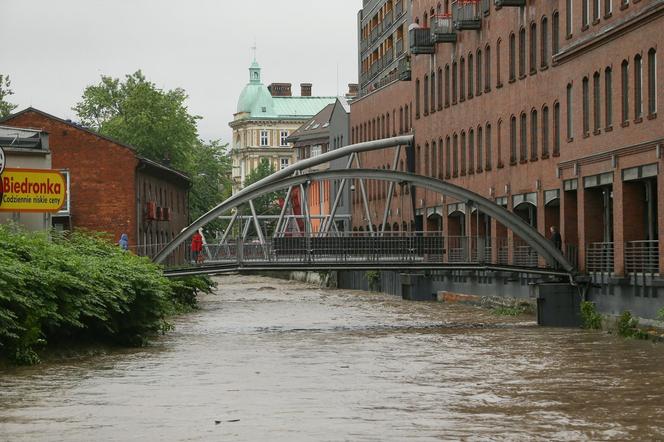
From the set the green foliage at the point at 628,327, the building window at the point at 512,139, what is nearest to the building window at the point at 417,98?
the building window at the point at 512,139

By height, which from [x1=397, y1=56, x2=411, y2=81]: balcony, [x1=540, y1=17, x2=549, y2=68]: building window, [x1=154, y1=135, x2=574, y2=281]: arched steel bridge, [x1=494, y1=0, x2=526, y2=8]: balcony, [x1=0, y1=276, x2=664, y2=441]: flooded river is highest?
[x1=397, y1=56, x2=411, y2=81]: balcony

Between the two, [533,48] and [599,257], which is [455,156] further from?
[599,257]

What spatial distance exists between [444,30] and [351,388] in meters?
47.2

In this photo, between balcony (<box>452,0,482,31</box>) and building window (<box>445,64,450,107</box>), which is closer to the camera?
balcony (<box>452,0,482,31</box>)

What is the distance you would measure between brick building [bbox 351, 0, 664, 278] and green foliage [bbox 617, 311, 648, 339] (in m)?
1.38

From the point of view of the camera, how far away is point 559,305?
47.8m

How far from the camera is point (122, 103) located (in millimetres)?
111938

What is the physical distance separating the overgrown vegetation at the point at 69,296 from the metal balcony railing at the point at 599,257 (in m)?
12.5

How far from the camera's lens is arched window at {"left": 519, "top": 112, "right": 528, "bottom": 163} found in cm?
6103

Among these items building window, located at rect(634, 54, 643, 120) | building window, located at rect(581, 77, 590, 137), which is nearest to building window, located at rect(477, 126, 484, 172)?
building window, located at rect(581, 77, 590, 137)

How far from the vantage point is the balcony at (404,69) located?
276ft

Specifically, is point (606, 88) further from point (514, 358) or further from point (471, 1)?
point (471, 1)

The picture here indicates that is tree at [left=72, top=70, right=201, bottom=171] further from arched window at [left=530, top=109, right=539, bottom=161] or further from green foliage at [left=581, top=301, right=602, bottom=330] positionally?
green foliage at [left=581, top=301, right=602, bottom=330]

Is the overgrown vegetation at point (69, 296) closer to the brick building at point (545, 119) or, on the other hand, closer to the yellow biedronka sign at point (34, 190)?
the yellow biedronka sign at point (34, 190)
